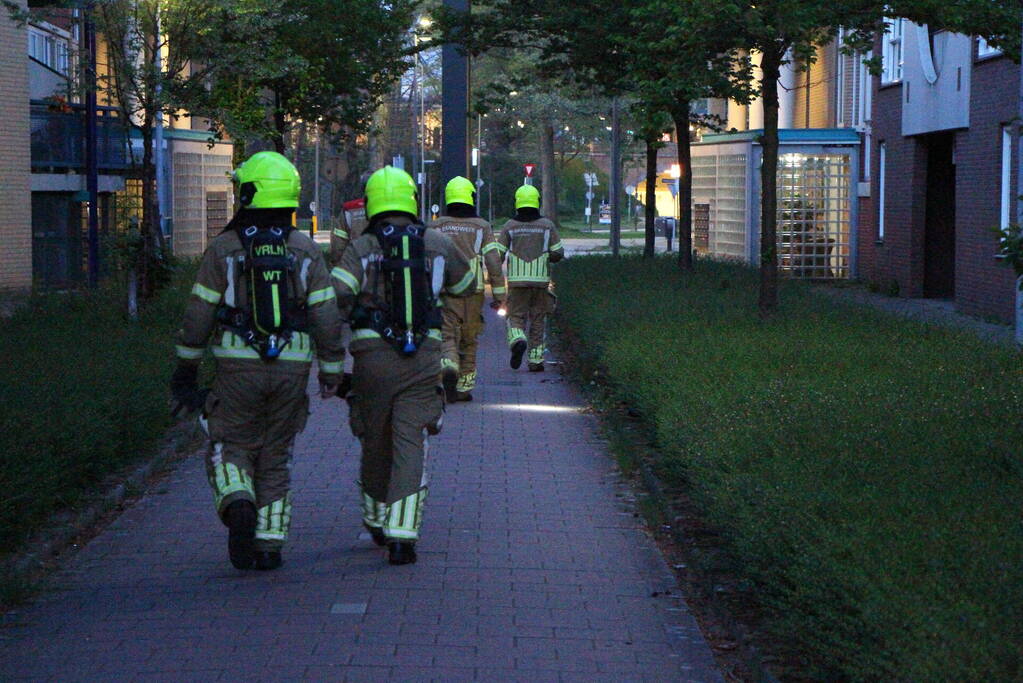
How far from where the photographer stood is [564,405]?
13398mm

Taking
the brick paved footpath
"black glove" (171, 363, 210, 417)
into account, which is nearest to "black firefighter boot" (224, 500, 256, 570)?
the brick paved footpath

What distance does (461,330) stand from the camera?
12.7 meters

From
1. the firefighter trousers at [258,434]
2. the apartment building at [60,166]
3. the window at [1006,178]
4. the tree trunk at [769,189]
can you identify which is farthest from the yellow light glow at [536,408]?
the apartment building at [60,166]

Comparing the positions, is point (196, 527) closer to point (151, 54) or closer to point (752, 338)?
point (752, 338)

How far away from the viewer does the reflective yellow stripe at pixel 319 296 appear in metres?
6.79

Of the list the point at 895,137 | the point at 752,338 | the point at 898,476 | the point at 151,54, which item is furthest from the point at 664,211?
the point at 898,476

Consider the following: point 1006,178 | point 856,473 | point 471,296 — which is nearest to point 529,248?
point 471,296

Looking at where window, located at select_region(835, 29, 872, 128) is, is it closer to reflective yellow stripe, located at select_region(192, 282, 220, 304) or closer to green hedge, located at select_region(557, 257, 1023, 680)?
green hedge, located at select_region(557, 257, 1023, 680)

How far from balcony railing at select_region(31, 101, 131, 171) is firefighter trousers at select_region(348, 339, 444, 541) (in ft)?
72.5

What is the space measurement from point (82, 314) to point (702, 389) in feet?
28.0

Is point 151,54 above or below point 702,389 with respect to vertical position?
above

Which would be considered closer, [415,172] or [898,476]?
[898,476]

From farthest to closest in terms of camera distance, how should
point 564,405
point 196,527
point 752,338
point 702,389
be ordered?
point 564,405
point 752,338
point 702,389
point 196,527

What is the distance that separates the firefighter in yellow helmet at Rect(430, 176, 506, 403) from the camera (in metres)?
12.5
